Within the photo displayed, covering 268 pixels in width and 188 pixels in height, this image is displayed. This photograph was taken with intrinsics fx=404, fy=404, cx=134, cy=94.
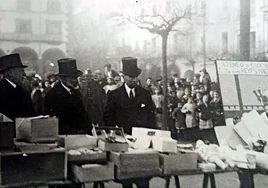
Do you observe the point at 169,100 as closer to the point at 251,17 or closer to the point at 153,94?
the point at 153,94

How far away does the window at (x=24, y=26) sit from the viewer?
2.88m

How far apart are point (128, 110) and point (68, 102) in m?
0.51

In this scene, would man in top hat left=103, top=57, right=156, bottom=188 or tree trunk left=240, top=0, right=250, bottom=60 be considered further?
tree trunk left=240, top=0, right=250, bottom=60

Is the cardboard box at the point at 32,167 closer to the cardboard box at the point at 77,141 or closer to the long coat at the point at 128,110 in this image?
the cardboard box at the point at 77,141

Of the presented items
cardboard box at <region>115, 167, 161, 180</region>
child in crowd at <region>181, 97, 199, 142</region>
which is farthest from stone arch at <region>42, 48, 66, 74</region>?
child in crowd at <region>181, 97, 199, 142</region>

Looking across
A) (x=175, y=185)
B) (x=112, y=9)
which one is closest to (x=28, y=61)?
(x=112, y=9)

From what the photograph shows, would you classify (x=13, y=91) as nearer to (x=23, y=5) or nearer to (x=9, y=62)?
(x=9, y=62)

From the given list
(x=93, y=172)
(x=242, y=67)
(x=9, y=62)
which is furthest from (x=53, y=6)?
→ (x=242, y=67)

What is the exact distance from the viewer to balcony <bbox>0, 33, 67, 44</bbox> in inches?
112

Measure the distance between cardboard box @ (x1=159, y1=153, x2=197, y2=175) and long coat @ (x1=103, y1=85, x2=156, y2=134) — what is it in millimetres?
433

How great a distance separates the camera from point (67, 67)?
300 centimetres

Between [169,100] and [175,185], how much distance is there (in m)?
0.70

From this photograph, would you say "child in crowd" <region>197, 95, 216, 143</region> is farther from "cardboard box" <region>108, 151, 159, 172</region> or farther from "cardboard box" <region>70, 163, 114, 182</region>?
"cardboard box" <region>70, 163, 114, 182</region>

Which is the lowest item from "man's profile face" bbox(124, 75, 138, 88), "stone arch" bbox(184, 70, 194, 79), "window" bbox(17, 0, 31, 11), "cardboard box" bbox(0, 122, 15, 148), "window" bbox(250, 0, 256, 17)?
"cardboard box" bbox(0, 122, 15, 148)
